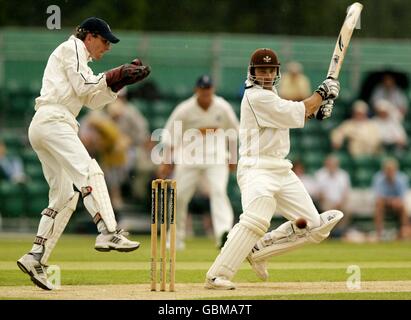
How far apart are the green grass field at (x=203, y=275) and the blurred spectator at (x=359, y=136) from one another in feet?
11.8

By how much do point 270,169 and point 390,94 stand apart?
10353 millimetres

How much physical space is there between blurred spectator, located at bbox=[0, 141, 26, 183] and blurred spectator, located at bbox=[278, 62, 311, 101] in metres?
4.24

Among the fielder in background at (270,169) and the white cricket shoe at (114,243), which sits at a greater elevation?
the fielder in background at (270,169)

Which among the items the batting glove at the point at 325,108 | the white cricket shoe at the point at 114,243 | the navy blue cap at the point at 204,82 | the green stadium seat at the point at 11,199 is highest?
the navy blue cap at the point at 204,82

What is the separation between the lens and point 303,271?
33.0 ft

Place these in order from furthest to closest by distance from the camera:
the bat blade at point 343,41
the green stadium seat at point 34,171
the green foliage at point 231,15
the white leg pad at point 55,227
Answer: the green stadium seat at point 34,171, the green foliage at point 231,15, the bat blade at point 343,41, the white leg pad at point 55,227

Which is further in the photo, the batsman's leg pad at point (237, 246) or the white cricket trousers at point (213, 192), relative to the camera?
the white cricket trousers at point (213, 192)

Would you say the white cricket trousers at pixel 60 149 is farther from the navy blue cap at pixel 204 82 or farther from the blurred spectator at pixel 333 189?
the blurred spectator at pixel 333 189

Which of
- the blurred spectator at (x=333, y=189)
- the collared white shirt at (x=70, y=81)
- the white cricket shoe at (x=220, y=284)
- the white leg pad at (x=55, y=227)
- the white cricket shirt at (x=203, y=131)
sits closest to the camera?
the white cricket shoe at (x=220, y=284)

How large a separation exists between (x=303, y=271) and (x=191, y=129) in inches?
142

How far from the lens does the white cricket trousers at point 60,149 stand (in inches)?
321

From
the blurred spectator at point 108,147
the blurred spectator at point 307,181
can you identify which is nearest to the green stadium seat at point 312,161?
the blurred spectator at point 307,181
